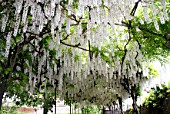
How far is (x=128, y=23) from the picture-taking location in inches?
187

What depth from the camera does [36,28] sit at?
4.08 meters

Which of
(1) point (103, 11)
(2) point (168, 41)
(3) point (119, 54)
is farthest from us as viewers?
(3) point (119, 54)

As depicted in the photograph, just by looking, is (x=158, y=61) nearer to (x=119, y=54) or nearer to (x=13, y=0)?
(x=119, y=54)

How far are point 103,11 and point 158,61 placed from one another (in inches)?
155

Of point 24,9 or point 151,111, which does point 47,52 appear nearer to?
point 24,9

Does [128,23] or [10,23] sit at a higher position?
[128,23]

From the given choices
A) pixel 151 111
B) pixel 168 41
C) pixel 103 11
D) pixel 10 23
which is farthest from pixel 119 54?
pixel 151 111

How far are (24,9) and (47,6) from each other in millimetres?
323

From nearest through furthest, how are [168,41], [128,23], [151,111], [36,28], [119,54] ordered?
1. [36,28]
2. [128,23]
3. [168,41]
4. [119,54]
5. [151,111]

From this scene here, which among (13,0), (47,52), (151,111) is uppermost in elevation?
(13,0)

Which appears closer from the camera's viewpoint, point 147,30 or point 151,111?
point 147,30

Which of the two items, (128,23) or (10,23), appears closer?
(10,23)

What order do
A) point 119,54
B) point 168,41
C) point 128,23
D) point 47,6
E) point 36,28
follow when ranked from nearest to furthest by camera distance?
point 47,6, point 36,28, point 128,23, point 168,41, point 119,54

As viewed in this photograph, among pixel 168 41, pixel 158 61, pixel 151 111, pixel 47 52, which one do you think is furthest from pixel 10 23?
pixel 151 111
